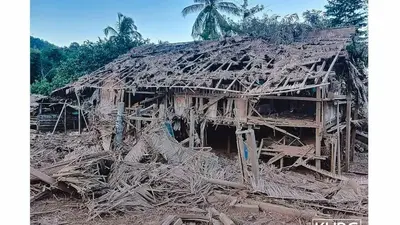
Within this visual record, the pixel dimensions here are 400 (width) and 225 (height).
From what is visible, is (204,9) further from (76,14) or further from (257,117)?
(257,117)

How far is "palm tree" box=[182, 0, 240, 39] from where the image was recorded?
520 cm

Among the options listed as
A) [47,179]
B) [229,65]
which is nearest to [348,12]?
[229,65]

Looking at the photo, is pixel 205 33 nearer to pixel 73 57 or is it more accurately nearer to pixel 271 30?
pixel 271 30

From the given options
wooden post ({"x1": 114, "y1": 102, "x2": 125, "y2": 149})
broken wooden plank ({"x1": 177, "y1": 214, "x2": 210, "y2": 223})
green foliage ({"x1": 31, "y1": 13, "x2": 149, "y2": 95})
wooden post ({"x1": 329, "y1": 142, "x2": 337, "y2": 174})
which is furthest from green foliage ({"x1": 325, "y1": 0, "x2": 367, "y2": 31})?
wooden post ({"x1": 114, "y1": 102, "x2": 125, "y2": 149})

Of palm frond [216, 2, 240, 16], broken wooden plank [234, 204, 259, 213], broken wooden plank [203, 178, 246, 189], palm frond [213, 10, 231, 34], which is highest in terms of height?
palm frond [216, 2, 240, 16]

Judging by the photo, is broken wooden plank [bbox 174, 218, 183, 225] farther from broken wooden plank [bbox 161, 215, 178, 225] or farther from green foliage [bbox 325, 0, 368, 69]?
green foliage [bbox 325, 0, 368, 69]

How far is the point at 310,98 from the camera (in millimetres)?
6281

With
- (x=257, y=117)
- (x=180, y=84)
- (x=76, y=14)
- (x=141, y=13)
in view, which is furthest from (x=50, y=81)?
(x=257, y=117)

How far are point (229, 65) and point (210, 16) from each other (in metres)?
1.75

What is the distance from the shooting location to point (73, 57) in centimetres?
575

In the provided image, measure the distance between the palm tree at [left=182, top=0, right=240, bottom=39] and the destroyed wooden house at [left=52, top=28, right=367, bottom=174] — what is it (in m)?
0.80
